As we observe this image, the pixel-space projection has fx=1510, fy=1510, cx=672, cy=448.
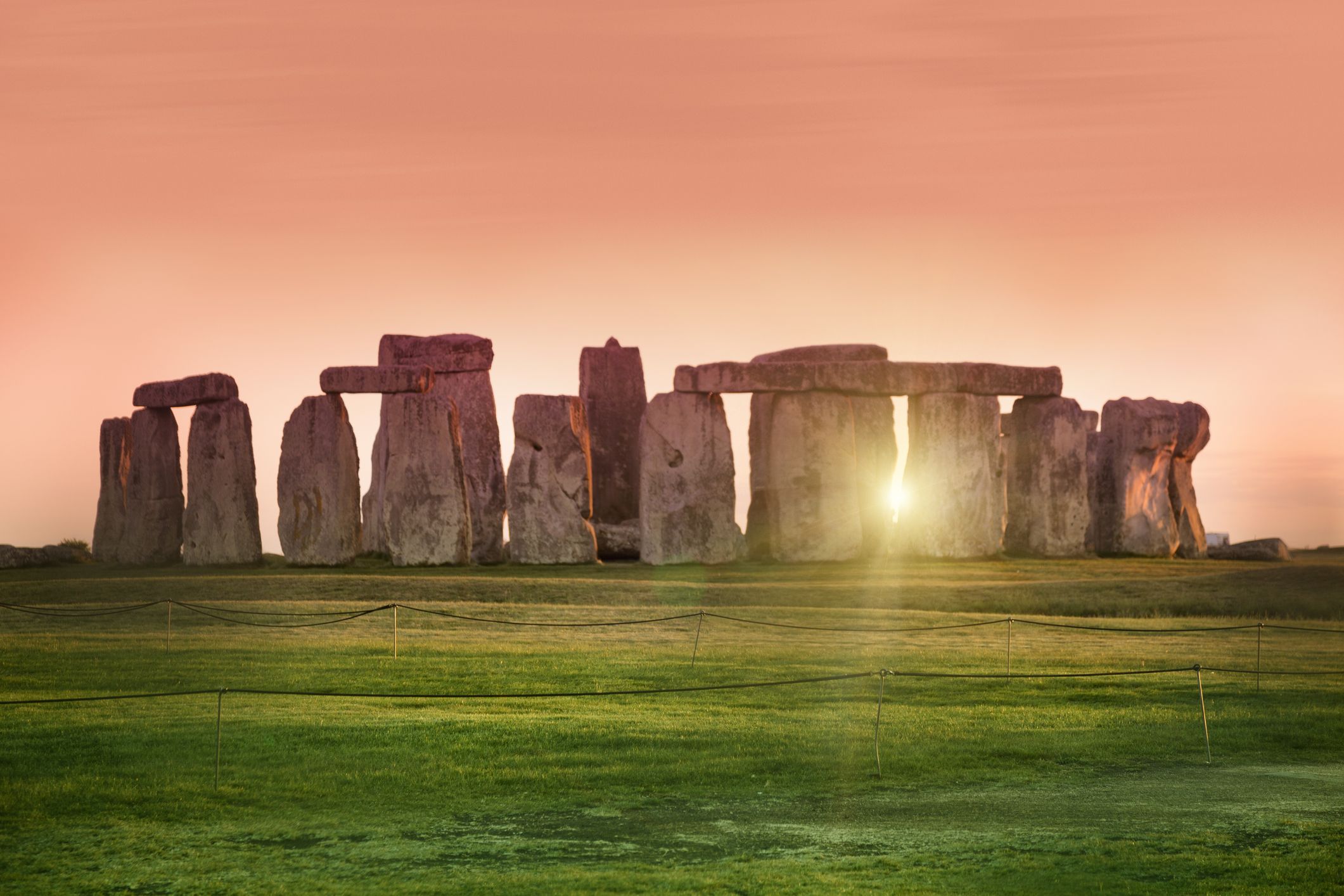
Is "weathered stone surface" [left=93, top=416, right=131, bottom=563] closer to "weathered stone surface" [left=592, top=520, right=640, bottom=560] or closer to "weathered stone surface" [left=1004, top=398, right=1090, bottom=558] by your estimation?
"weathered stone surface" [left=592, top=520, right=640, bottom=560]

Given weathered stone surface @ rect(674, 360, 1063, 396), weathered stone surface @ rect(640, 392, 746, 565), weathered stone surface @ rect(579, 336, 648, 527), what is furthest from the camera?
weathered stone surface @ rect(579, 336, 648, 527)

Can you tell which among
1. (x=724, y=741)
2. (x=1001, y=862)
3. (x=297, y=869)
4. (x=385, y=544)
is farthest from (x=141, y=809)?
(x=385, y=544)

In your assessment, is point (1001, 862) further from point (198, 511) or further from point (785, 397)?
point (198, 511)

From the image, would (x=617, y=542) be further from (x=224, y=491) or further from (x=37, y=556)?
(x=37, y=556)

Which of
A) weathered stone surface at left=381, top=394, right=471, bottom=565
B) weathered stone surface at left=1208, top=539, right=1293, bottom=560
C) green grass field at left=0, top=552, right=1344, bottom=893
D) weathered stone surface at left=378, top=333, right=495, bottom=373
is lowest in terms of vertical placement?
green grass field at left=0, top=552, right=1344, bottom=893

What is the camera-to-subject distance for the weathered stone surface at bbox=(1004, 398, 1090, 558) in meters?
34.2

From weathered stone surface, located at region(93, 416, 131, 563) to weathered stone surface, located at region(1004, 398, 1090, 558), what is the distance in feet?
67.8

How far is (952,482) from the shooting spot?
3278 centimetres

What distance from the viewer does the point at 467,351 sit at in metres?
34.0

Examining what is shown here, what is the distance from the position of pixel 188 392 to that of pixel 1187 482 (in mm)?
23921

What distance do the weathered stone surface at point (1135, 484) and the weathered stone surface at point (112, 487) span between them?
2292cm

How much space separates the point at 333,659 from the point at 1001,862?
428 inches

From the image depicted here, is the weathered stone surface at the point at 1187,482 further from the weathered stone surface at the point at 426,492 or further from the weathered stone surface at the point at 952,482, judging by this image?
the weathered stone surface at the point at 426,492

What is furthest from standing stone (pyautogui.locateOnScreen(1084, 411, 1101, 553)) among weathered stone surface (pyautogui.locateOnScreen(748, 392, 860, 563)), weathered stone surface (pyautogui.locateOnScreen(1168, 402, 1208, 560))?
weathered stone surface (pyautogui.locateOnScreen(748, 392, 860, 563))
